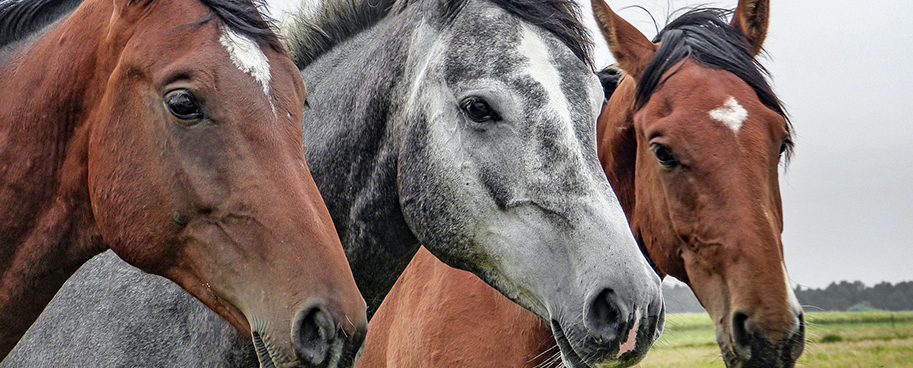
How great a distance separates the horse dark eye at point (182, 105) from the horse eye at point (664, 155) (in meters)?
2.52

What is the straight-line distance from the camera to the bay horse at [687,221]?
3.63 meters

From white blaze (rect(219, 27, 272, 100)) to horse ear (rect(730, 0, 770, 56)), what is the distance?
133 inches

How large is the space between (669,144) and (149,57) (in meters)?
2.65

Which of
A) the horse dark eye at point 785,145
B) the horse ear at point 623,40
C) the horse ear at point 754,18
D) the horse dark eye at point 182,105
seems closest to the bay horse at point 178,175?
the horse dark eye at point 182,105

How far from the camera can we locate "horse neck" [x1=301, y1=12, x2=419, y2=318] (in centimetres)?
345

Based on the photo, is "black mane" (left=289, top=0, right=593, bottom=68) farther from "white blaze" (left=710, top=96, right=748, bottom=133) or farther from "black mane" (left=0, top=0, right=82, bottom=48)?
"black mane" (left=0, top=0, right=82, bottom=48)

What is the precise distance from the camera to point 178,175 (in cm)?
246

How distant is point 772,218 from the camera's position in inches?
150

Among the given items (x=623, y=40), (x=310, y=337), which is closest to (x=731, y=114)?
(x=623, y=40)

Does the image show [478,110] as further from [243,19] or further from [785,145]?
[785,145]

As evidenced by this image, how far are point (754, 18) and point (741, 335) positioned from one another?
2270mm

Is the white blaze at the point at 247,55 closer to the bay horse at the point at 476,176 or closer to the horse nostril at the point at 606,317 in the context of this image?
the bay horse at the point at 476,176

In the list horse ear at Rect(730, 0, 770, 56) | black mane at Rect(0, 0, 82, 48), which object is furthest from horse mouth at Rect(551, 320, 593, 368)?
horse ear at Rect(730, 0, 770, 56)

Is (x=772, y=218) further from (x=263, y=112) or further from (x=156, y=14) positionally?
(x=156, y=14)
